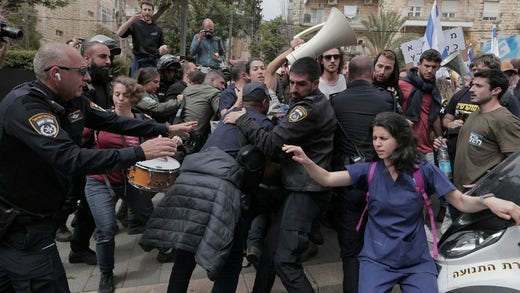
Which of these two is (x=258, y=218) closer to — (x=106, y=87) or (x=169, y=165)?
(x=169, y=165)

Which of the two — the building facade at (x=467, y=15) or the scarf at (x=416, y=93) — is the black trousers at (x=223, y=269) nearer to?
the scarf at (x=416, y=93)

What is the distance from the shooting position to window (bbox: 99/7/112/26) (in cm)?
4109

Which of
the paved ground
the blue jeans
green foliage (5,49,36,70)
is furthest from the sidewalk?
green foliage (5,49,36,70)

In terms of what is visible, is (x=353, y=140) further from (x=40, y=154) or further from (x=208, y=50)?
(x=208, y=50)

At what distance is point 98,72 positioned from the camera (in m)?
3.87

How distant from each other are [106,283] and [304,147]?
2.19 metres

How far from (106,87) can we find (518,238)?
3.92 meters

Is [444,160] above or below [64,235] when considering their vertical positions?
above

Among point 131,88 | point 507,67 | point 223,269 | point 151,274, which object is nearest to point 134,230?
point 151,274

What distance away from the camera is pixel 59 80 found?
2.20m

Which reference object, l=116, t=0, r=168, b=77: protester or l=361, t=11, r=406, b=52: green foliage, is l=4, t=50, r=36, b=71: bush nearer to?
Answer: l=116, t=0, r=168, b=77: protester

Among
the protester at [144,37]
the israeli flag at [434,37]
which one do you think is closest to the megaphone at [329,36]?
the protester at [144,37]

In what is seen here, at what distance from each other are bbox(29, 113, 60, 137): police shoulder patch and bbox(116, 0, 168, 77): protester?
4.40 metres

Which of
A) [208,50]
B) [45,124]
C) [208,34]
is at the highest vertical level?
[208,34]
